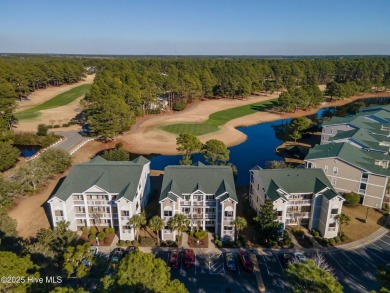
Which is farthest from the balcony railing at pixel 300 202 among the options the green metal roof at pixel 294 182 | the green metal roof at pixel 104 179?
the green metal roof at pixel 104 179

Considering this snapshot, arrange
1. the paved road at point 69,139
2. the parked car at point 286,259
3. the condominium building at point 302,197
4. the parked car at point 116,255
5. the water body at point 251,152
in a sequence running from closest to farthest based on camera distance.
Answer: the parked car at point 116,255 < the parked car at point 286,259 < the condominium building at point 302,197 < the water body at point 251,152 < the paved road at point 69,139

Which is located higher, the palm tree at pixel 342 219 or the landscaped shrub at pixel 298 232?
the palm tree at pixel 342 219

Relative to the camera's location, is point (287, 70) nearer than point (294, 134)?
No

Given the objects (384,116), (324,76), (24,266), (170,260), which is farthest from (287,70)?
(24,266)

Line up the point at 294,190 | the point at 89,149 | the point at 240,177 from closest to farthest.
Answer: the point at 294,190 < the point at 240,177 < the point at 89,149

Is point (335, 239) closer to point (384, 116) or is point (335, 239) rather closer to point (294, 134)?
point (294, 134)

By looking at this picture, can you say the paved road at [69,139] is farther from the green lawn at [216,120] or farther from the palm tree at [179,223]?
the palm tree at [179,223]
